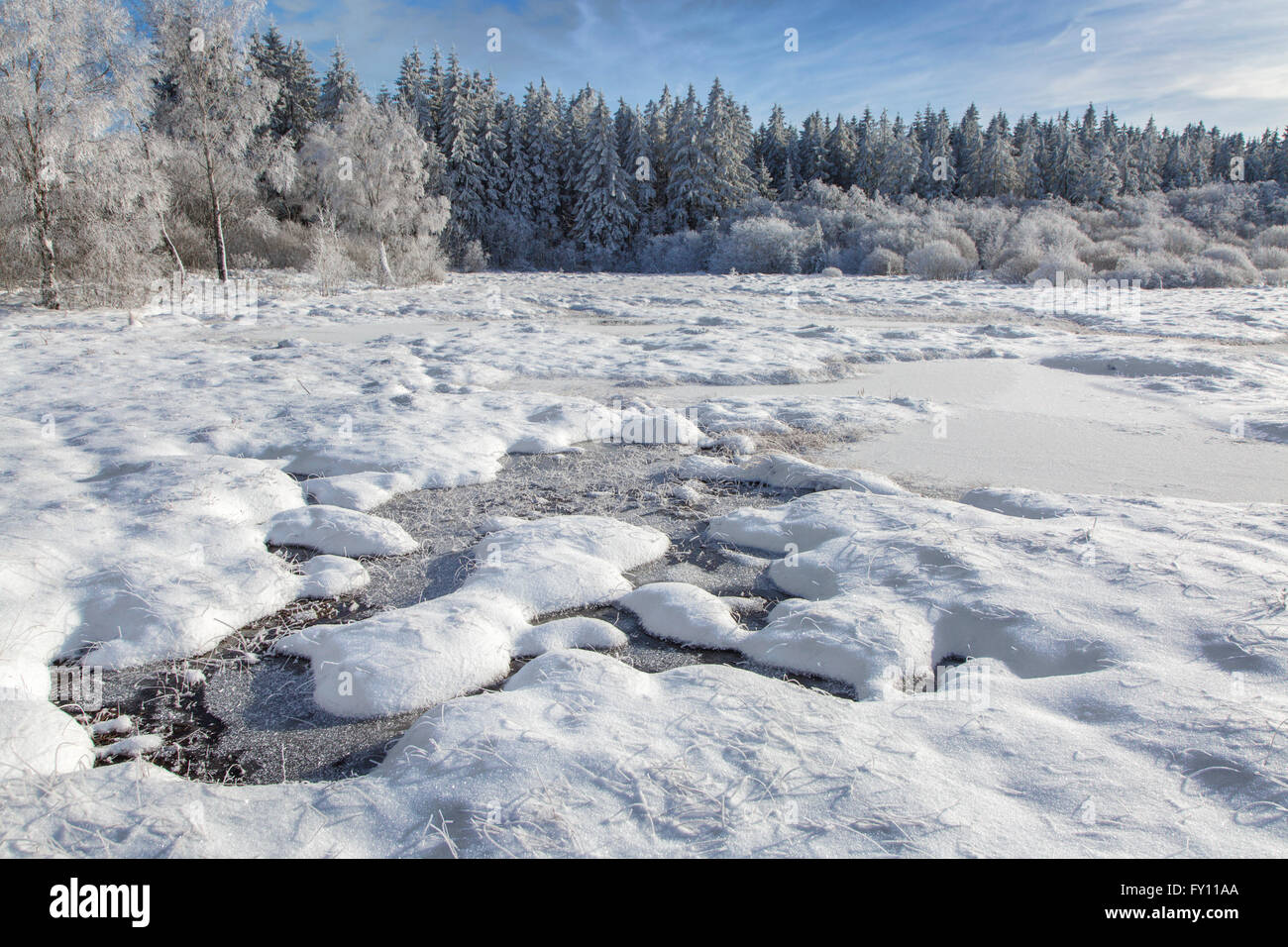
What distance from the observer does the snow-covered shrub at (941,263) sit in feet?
81.5

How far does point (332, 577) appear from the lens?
3842 mm

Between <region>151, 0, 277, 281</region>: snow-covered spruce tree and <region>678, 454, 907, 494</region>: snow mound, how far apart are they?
18.5m

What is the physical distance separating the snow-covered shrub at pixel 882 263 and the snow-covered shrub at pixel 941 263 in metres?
1.31

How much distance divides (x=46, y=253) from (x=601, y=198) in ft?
109

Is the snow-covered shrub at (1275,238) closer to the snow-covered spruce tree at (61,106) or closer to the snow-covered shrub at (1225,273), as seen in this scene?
the snow-covered shrub at (1225,273)

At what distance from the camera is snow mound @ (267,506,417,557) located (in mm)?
4234

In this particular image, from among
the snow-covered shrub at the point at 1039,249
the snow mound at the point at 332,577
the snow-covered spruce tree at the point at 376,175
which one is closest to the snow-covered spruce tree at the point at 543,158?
the snow-covered spruce tree at the point at 376,175

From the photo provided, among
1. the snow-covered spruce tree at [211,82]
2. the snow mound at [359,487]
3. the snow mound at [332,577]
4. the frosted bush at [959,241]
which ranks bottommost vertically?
the snow mound at [332,577]

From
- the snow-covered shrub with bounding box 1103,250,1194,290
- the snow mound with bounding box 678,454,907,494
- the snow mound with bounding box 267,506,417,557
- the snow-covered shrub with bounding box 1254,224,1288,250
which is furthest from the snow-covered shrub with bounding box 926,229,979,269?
the snow mound with bounding box 267,506,417,557

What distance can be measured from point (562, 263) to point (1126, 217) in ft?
95.3

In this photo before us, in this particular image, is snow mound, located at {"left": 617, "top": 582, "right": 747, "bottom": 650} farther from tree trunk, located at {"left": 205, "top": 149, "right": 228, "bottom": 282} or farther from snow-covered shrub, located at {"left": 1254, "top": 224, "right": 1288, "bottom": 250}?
snow-covered shrub, located at {"left": 1254, "top": 224, "right": 1288, "bottom": 250}

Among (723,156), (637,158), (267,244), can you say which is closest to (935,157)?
(723,156)

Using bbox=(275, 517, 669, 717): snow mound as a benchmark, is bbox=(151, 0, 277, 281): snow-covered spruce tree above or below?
above

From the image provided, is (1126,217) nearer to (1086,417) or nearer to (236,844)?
(1086,417)
